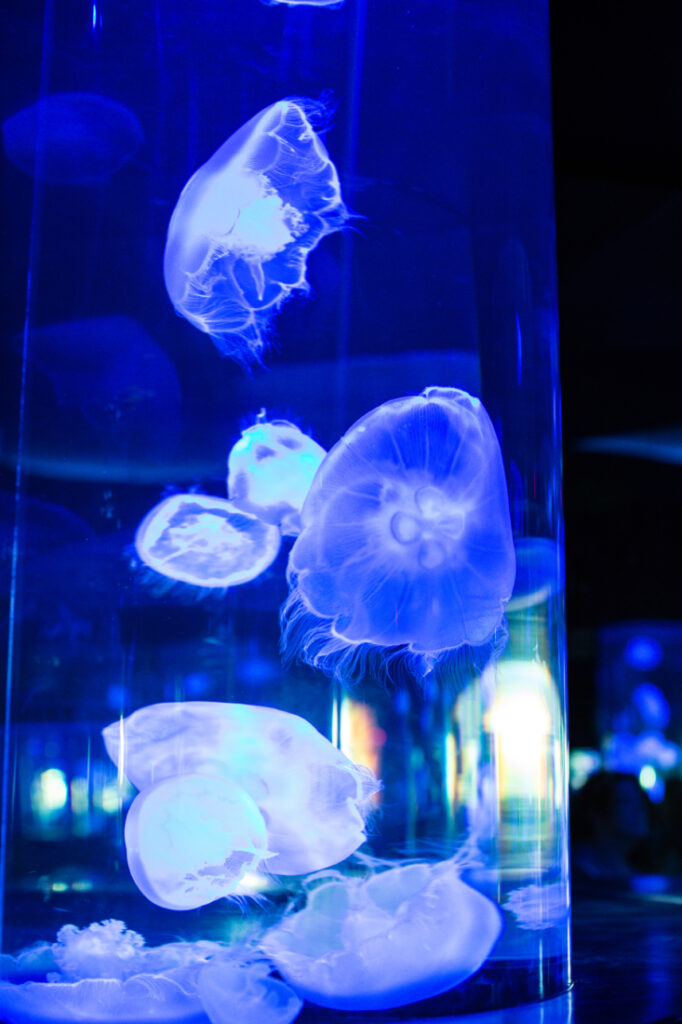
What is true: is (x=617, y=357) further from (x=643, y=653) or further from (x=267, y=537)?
(x=267, y=537)

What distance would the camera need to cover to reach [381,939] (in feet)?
8.82

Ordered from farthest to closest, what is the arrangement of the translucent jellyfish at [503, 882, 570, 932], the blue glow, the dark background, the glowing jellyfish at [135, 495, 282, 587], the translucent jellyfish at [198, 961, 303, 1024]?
the blue glow
the dark background
the translucent jellyfish at [503, 882, 570, 932]
the glowing jellyfish at [135, 495, 282, 587]
the translucent jellyfish at [198, 961, 303, 1024]

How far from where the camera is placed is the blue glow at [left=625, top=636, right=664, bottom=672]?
22.2 feet

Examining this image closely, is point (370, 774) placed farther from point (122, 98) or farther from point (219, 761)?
point (122, 98)

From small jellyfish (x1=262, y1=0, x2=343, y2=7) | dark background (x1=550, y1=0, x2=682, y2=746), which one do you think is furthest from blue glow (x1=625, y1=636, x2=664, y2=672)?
small jellyfish (x1=262, y1=0, x2=343, y2=7)

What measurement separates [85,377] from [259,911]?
1250mm

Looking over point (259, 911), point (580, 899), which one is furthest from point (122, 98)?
point (580, 899)

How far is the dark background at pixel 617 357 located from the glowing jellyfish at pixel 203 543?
309 centimetres

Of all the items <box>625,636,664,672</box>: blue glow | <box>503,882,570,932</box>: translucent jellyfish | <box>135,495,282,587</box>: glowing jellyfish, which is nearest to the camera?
<box>135,495,282,587</box>: glowing jellyfish

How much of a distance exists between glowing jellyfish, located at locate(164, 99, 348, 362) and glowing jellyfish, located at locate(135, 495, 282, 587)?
377mm

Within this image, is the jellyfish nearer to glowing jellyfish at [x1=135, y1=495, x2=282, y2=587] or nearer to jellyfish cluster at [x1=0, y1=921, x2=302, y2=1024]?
glowing jellyfish at [x1=135, y1=495, x2=282, y2=587]


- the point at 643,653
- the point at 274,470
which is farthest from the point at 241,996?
the point at 643,653

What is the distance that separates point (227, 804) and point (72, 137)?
63.2 inches

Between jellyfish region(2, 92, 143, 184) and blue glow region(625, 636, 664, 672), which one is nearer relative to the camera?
jellyfish region(2, 92, 143, 184)
